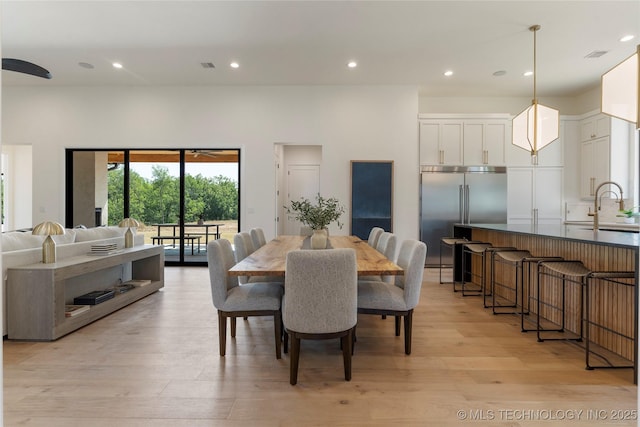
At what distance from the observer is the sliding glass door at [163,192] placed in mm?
6203

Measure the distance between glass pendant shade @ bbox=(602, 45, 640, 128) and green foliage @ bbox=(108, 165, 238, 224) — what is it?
5121 millimetres

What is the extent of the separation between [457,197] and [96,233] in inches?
204

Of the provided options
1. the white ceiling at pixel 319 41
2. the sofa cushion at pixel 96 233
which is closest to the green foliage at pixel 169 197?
the white ceiling at pixel 319 41

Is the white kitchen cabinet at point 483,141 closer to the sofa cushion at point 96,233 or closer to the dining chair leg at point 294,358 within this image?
the dining chair leg at point 294,358

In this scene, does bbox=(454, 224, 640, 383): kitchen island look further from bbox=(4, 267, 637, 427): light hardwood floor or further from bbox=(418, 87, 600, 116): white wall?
bbox=(418, 87, 600, 116): white wall

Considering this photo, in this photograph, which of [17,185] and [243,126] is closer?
[243,126]

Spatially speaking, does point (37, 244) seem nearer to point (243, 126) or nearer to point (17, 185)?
point (243, 126)

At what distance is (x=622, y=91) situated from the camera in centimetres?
238

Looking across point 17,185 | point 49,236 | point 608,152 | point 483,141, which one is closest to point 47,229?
point 49,236

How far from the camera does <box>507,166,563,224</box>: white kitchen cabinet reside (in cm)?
605

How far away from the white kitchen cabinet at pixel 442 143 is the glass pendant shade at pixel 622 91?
11.1 ft

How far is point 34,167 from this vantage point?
6059 mm

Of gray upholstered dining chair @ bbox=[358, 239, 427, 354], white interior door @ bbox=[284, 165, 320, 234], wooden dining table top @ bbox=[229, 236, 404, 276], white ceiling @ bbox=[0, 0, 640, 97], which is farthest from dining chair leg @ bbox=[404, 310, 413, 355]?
white interior door @ bbox=[284, 165, 320, 234]

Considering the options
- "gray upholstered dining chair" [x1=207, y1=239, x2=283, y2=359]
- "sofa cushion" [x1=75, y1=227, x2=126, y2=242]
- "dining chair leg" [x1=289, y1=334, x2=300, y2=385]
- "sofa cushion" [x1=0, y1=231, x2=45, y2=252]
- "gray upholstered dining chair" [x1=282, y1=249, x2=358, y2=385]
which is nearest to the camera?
"gray upholstered dining chair" [x1=282, y1=249, x2=358, y2=385]
